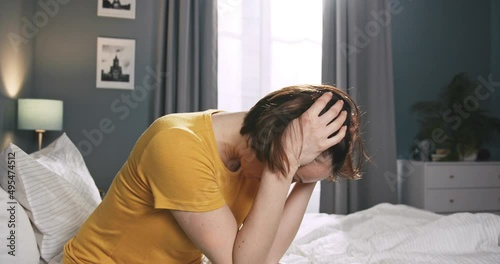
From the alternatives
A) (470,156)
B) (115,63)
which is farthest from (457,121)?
(115,63)

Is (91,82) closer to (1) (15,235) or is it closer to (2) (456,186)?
(1) (15,235)

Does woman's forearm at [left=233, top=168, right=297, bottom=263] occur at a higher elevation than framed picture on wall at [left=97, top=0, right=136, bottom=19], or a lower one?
lower

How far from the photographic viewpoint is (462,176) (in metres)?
3.95

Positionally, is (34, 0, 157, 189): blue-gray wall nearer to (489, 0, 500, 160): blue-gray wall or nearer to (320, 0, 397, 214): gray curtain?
(320, 0, 397, 214): gray curtain

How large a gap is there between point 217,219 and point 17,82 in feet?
8.89

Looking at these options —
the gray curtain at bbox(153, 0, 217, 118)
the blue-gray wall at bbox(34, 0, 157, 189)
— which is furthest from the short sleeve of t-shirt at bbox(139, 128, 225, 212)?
the blue-gray wall at bbox(34, 0, 157, 189)

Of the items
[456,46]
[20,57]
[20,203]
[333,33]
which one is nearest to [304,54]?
[333,33]

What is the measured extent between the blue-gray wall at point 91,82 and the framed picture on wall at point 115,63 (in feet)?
0.14

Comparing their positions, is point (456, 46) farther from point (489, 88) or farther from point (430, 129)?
point (430, 129)

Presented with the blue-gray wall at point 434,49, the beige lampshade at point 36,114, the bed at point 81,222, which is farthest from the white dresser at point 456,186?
the beige lampshade at point 36,114

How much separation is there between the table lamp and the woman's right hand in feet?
8.20

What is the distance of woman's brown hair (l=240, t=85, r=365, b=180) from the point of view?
98 cm

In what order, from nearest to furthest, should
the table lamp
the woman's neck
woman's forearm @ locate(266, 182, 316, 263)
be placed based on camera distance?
the woman's neck
woman's forearm @ locate(266, 182, 316, 263)
the table lamp

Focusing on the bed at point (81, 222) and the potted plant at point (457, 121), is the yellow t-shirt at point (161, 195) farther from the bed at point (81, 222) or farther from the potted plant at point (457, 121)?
the potted plant at point (457, 121)
